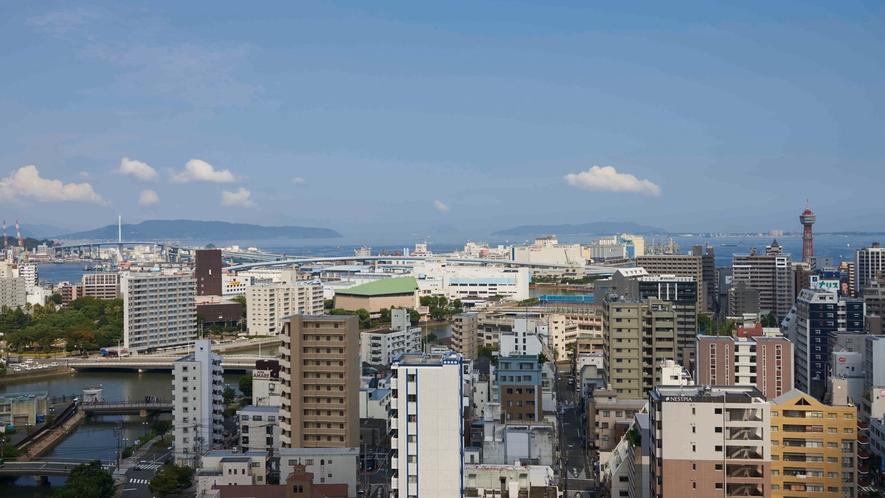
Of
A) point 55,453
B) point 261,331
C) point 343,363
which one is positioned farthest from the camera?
point 261,331

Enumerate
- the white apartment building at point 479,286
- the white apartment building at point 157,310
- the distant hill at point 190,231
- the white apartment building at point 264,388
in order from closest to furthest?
the white apartment building at point 264,388 < the white apartment building at point 157,310 < the white apartment building at point 479,286 < the distant hill at point 190,231

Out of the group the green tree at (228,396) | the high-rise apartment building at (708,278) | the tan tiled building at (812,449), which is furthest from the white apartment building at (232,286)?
the tan tiled building at (812,449)

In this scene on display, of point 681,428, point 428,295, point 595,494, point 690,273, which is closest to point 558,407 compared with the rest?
point 595,494

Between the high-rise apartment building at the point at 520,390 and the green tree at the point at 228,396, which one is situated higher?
the high-rise apartment building at the point at 520,390

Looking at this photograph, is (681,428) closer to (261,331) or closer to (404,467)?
(404,467)

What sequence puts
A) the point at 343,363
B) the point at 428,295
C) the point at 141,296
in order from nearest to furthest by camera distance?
the point at 343,363
the point at 141,296
the point at 428,295

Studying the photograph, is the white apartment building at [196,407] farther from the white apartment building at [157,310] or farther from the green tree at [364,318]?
the green tree at [364,318]

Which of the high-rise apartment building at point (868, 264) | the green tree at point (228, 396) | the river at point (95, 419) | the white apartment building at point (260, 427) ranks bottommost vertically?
the river at point (95, 419)
